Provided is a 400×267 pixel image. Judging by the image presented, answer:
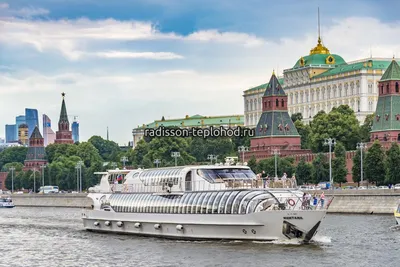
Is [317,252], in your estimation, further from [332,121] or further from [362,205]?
[332,121]

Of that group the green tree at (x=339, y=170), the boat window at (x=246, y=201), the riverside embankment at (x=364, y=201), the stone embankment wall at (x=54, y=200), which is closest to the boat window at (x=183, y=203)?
the boat window at (x=246, y=201)

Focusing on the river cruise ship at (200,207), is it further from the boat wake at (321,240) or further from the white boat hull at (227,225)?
the boat wake at (321,240)

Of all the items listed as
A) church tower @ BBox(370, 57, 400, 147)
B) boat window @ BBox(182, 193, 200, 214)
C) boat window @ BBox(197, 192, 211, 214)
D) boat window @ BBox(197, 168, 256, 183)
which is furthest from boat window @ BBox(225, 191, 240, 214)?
church tower @ BBox(370, 57, 400, 147)

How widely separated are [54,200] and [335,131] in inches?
1821

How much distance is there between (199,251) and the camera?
64812 millimetres

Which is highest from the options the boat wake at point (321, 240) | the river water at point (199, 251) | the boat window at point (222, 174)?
the boat window at point (222, 174)

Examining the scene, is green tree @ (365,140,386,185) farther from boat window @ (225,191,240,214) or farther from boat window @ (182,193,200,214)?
boat window @ (225,191,240,214)

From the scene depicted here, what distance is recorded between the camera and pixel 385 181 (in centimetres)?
13238

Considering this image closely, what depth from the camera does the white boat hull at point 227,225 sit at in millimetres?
64688

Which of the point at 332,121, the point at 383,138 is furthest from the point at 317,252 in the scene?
the point at 332,121

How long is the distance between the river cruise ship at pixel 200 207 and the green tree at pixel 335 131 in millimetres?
103375

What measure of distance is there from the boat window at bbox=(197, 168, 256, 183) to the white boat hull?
10.2 feet

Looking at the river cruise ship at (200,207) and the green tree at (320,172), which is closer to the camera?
the river cruise ship at (200,207)

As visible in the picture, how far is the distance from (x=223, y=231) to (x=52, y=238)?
1909 centimetres
